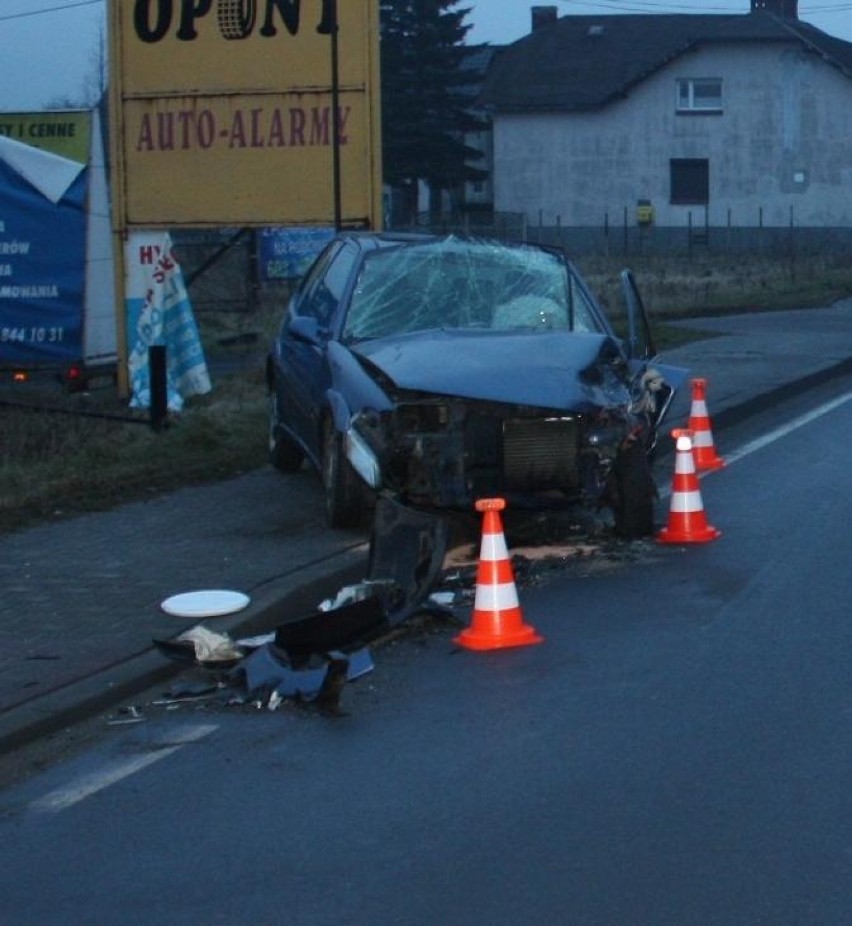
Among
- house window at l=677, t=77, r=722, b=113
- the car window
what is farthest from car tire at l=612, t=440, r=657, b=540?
house window at l=677, t=77, r=722, b=113

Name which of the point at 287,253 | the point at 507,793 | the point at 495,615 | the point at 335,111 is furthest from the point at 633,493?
the point at 287,253

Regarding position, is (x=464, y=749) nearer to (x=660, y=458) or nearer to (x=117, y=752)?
(x=117, y=752)

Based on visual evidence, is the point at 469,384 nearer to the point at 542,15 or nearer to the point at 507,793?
the point at 507,793

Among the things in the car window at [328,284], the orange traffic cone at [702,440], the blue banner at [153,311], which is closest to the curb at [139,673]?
the car window at [328,284]

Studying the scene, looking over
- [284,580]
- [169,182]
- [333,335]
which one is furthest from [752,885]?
[169,182]

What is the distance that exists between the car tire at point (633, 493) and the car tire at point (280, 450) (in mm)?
2910

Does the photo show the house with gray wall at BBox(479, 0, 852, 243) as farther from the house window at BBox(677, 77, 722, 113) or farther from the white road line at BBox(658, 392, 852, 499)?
the white road line at BBox(658, 392, 852, 499)

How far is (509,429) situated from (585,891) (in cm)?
473

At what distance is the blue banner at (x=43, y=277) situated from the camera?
17016 millimetres

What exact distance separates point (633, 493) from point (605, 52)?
5761 centimetres

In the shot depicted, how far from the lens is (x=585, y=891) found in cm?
503

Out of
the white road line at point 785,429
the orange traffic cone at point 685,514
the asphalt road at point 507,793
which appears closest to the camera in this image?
the asphalt road at point 507,793

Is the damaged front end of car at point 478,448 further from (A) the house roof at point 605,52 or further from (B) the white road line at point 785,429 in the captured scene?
(A) the house roof at point 605,52

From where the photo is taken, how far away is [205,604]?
27.0ft
